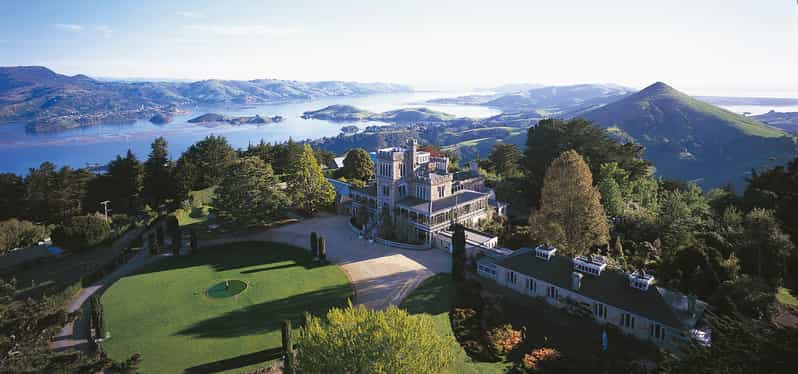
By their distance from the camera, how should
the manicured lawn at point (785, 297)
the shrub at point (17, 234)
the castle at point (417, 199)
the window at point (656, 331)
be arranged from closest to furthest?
the window at point (656, 331)
the manicured lawn at point (785, 297)
the shrub at point (17, 234)
the castle at point (417, 199)

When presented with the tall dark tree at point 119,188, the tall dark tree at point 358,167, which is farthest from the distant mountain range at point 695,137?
the tall dark tree at point 119,188

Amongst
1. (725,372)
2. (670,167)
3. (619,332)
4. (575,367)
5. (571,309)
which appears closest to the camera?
(725,372)

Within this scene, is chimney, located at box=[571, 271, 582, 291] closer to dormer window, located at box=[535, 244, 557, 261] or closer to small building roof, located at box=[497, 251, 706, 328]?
small building roof, located at box=[497, 251, 706, 328]

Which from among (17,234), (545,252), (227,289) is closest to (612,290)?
(545,252)

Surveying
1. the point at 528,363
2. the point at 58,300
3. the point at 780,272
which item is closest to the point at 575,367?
the point at 528,363

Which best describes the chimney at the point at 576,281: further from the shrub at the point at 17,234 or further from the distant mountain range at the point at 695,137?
the distant mountain range at the point at 695,137

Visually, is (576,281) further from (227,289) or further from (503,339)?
(227,289)

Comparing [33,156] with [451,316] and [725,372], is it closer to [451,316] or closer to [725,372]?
[451,316]
